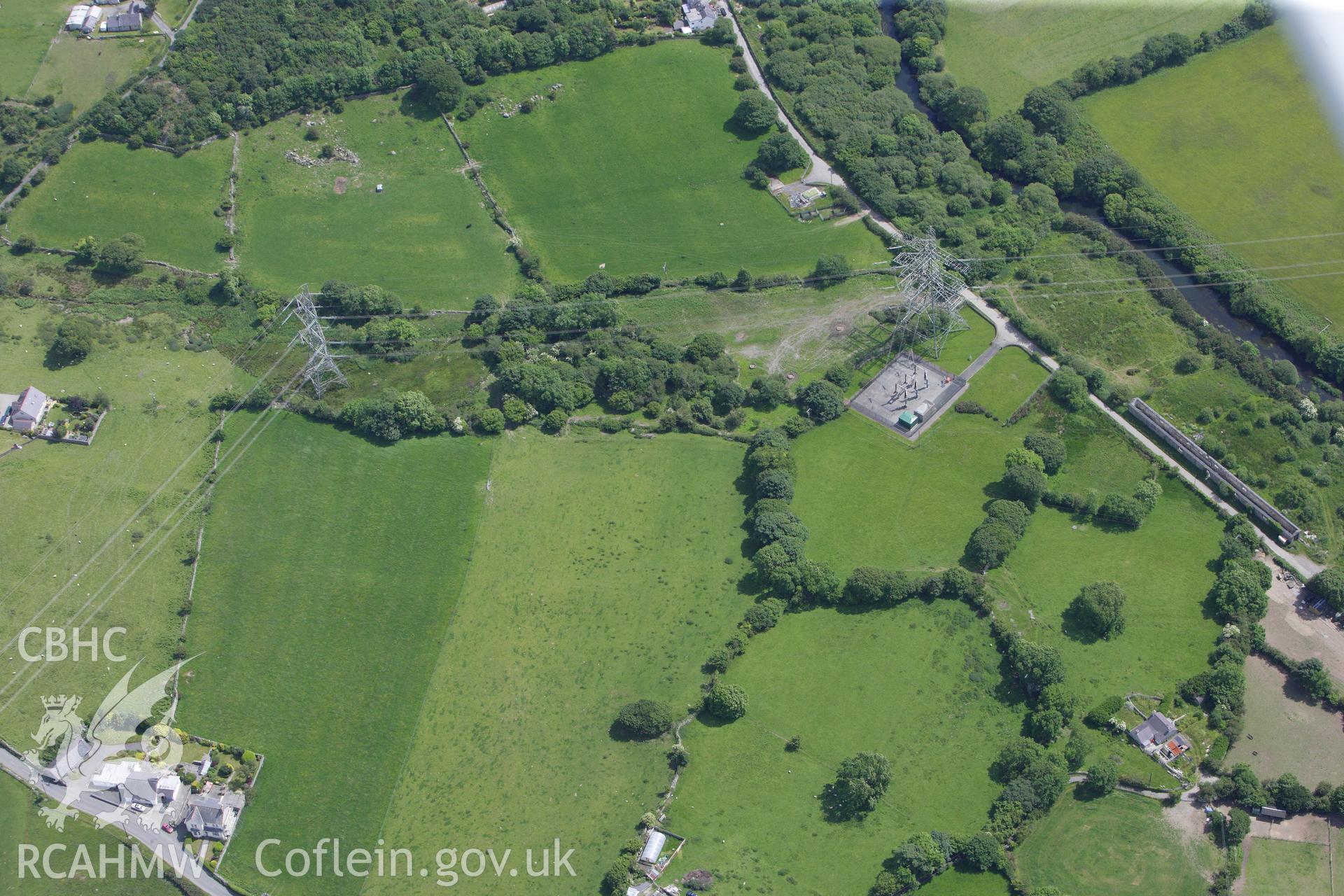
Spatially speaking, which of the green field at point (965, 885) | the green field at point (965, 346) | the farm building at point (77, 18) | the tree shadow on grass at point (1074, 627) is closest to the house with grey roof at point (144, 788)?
the green field at point (965, 885)

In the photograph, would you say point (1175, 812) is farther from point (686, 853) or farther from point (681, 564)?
point (681, 564)

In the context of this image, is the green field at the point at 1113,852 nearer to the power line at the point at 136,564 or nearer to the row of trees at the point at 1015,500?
the row of trees at the point at 1015,500

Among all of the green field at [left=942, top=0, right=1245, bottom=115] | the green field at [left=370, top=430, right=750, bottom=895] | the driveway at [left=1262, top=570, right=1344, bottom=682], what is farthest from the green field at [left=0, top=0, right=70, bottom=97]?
the driveway at [left=1262, top=570, right=1344, bottom=682]

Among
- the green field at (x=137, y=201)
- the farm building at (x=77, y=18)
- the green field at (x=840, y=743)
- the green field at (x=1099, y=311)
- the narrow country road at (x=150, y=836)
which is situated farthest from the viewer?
the farm building at (x=77, y=18)

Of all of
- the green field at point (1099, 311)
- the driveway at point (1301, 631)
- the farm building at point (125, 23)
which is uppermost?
the farm building at point (125, 23)

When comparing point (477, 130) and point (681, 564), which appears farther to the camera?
point (477, 130)

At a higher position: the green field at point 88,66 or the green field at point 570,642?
the green field at point 88,66

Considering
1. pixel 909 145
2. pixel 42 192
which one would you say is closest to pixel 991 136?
pixel 909 145

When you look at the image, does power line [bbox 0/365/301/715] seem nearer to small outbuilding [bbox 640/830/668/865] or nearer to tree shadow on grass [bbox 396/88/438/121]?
tree shadow on grass [bbox 396/88/438/121]
